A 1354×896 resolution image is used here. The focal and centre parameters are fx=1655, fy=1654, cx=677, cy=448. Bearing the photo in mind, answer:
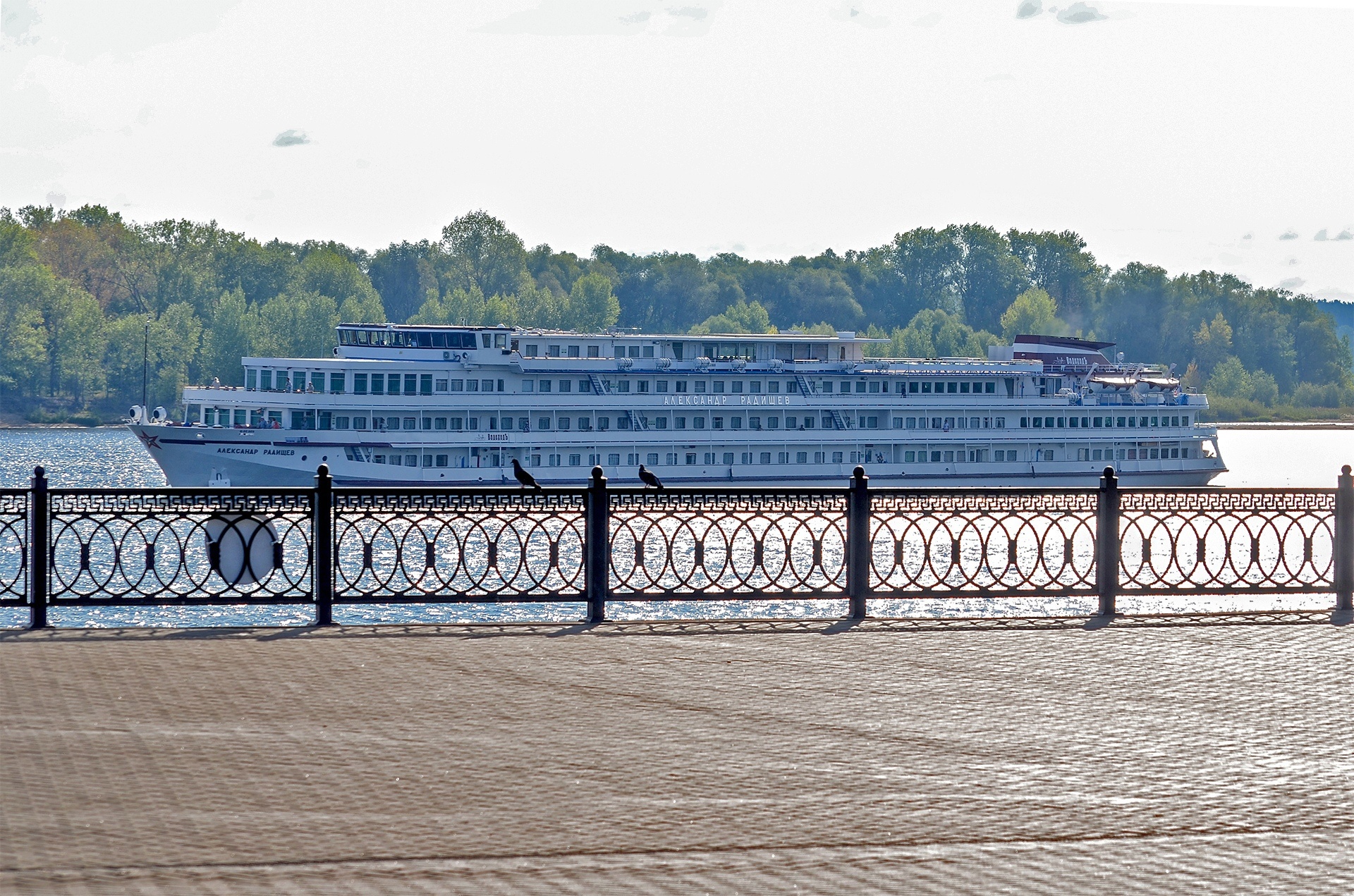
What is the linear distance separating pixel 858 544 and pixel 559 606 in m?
17.7

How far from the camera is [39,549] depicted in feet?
33.8

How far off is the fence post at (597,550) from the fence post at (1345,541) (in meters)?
5.20

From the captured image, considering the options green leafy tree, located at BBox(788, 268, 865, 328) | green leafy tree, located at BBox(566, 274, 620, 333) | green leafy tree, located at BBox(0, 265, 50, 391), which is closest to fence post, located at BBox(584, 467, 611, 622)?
green leafy tree, located at BBox(0, 265, 50, 391)

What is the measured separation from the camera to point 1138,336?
5300 inches

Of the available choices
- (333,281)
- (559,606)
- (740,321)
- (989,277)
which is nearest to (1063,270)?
(989,277)

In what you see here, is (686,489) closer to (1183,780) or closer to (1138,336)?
(1183,780)

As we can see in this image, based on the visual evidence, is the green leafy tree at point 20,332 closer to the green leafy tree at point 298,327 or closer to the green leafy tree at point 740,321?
the green leafy tree at point 298,327

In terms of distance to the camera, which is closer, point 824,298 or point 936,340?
point 936,340

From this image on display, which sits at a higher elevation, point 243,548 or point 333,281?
point 333,281

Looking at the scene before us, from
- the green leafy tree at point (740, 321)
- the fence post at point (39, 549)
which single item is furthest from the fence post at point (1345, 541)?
the green leafy tree at point (740, 321)

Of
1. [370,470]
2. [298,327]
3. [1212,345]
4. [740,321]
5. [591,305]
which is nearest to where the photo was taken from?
[370,470]

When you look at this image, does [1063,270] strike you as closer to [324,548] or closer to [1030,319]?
[1030,319]

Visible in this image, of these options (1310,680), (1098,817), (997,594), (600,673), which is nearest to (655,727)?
(600,673)

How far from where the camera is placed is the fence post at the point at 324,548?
10.5 m
